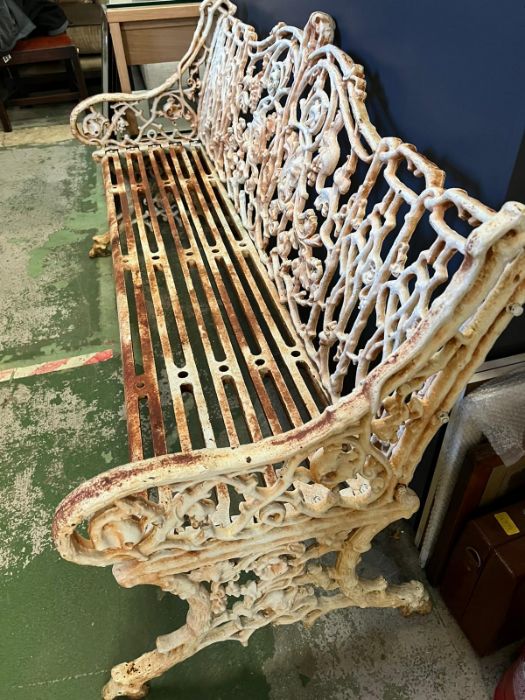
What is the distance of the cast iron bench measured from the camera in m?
0.98

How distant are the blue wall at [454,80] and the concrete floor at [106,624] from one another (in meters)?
1.25

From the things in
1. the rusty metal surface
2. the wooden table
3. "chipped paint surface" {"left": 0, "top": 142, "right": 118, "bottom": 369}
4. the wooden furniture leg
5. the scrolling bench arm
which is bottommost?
"chipped paint surface" {"left": 0, "top": 142, "right": 118, "bottom": 369}

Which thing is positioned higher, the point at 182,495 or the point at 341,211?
the point at 341,211

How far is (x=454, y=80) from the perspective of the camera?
42.1 inches

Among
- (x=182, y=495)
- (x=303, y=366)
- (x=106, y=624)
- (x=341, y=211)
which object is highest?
(x=341, y=211)

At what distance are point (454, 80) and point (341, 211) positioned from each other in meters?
0.44

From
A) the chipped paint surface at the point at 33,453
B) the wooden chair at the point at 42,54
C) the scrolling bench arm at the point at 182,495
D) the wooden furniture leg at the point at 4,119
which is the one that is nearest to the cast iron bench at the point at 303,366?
the scrolling bench arm at the point at 182,495

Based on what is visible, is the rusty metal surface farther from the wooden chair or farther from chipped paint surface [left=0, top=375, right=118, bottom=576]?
the wooden chair

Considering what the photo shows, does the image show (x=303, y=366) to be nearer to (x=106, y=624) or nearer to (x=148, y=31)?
(x=106, y=624)

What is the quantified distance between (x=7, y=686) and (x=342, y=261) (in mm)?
1544

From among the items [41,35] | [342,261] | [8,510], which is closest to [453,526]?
[342,261]

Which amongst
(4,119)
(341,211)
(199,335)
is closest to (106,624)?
(199,335)

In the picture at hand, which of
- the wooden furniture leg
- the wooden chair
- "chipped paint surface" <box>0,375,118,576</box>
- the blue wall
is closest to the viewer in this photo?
the blue wall

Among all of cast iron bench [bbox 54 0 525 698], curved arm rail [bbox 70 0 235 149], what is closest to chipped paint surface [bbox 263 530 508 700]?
cast iron bench [bbox 54 0 525 698]
